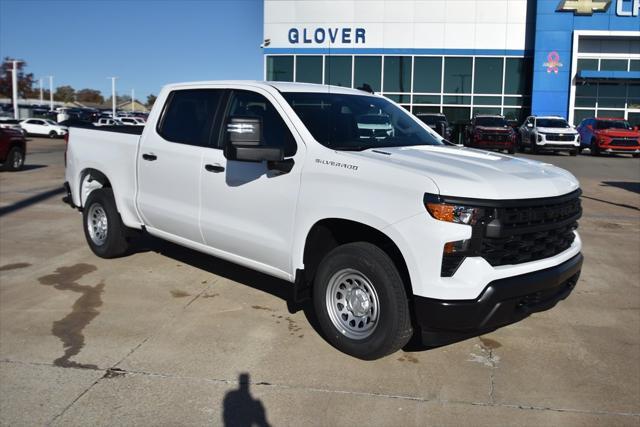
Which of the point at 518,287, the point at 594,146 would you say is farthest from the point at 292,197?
the point at 594,146

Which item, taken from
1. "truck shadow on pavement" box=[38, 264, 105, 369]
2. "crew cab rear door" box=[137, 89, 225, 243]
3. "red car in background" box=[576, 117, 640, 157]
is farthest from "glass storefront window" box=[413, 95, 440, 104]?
"crew cab rear door" box=[137, 89, 225, 243]

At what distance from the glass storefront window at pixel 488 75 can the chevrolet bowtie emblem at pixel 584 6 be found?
406cm

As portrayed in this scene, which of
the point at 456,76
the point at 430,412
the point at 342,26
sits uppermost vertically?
the point at 342,26

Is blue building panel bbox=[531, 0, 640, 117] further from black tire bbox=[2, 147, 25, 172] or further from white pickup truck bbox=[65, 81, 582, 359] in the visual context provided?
white pickup truck bbox=[65, 81, 582, 359]

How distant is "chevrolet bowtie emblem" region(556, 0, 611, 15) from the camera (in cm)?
3291

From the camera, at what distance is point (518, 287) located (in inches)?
155

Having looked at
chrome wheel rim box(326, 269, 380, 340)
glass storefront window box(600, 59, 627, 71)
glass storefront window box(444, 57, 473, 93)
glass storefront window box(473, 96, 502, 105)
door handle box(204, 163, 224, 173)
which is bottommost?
chrome wheel rim box(326, 269, 380, 340)

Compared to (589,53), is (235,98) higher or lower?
lower

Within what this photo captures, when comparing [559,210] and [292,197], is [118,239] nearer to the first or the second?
[292,197]

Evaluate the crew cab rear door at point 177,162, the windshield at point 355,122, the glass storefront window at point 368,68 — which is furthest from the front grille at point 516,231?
the glass storefront window at point 368,68

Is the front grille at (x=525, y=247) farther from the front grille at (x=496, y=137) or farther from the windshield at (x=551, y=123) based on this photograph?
the windshield at (x=551, y=123)

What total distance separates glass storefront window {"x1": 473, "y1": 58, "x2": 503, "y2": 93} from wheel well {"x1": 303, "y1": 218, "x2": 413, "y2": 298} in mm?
31106

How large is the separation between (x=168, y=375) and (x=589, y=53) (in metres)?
34.9

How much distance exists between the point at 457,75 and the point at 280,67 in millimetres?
9557
